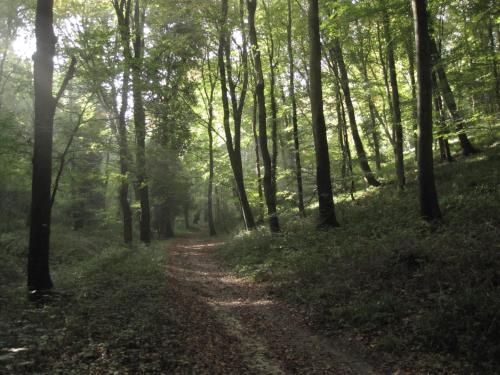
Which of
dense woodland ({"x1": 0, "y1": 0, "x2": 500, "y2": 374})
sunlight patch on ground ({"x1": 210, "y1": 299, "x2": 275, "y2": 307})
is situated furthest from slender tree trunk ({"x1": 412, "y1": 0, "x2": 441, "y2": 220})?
sunlight patch on ground ({"x1": 210, "y1": 299, "x2": 275, "y2": 307})

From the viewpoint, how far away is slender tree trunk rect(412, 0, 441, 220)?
31.8 ft

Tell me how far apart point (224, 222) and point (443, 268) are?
99.7 ft

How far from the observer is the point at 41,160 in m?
8.88

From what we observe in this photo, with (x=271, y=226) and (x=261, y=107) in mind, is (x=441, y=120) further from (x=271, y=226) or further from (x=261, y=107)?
(x=271, y=226)

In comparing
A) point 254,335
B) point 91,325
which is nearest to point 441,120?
point 254,335

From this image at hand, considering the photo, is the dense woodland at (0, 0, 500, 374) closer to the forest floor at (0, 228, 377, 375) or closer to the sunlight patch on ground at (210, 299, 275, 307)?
the forest floor at (0, 228, 377, 375)

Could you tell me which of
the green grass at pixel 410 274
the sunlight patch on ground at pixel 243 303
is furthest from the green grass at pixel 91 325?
the green grass at pixel 410 274

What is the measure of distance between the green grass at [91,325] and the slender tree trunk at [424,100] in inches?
296

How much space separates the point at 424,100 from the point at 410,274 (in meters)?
4.83

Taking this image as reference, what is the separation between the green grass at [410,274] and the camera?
551cm

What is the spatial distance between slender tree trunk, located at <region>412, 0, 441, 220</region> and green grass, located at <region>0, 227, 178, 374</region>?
24.7ft

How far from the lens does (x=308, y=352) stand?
6273 millimetres

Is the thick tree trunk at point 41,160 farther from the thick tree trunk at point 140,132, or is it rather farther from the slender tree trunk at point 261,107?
the slender tree trunk at point 261,107

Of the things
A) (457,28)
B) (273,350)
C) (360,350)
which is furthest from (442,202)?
(457,28)
